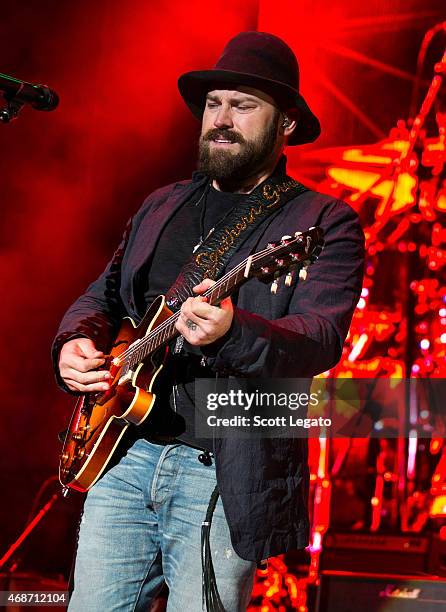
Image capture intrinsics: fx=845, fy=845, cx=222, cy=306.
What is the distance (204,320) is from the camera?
2061 millimetres

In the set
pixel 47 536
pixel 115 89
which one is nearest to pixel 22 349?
pixel 47 536

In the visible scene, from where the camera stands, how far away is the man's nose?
2.84m

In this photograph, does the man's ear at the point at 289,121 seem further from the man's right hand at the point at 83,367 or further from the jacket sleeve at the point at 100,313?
the man's right hand at the point at 83,367

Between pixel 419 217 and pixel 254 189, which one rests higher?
pixel 419 217

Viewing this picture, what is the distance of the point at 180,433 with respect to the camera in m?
2.44

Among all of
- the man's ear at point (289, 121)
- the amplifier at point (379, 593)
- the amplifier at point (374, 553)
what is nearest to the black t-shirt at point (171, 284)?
the man's ear at point (289, 121)

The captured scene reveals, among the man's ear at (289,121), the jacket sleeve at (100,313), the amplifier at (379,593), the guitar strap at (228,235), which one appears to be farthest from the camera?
the amplifier at (379,593)

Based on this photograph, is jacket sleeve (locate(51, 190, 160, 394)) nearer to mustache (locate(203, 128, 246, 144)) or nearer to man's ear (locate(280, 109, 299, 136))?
mustache (locate(203, 128, 246, 144))

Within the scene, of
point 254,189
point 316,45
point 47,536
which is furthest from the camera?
point 316,45

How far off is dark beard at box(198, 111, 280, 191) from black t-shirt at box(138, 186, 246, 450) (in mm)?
87

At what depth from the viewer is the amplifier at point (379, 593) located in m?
3.72

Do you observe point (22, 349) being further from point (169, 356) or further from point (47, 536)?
point (169, 356)

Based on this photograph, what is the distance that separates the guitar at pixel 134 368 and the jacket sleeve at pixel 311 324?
0.36 feet

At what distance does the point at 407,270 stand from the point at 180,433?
5046 millimetres
